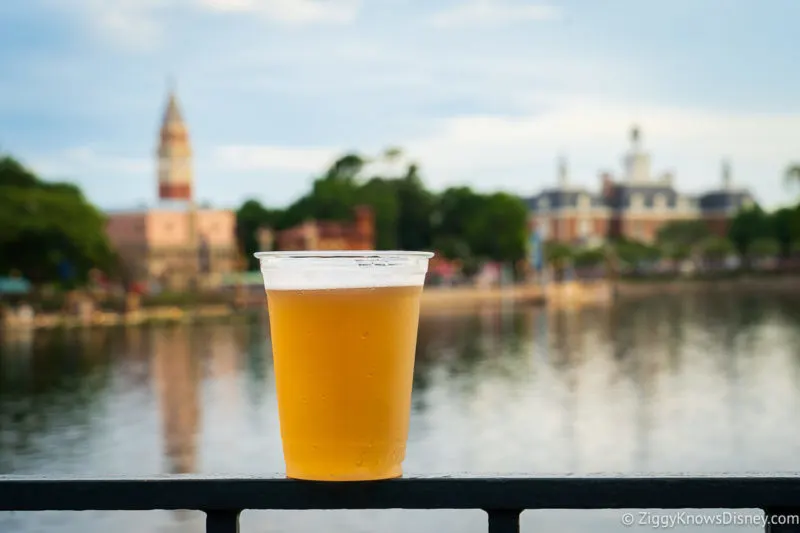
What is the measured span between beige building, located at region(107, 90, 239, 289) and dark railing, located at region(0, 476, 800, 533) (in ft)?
231

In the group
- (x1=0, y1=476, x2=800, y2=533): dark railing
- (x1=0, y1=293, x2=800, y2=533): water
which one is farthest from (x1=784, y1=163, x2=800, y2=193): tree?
(x1=0, y1=476, x2=800, y2=533): dark railing

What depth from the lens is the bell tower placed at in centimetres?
8419

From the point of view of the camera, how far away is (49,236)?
53.7 m

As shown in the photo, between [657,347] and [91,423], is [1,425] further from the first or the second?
[657,347]

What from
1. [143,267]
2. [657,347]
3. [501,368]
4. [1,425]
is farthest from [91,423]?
[143,267]

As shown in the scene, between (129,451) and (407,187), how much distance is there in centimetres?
5015

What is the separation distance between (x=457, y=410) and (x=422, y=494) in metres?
29.6

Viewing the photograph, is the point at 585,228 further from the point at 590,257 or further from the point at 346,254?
the point at 346,254

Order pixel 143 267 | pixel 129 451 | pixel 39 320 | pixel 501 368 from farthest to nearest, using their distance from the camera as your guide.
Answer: pixel 143 267 → pixel 39 320 → pixel 501 368 → pixel 129 451

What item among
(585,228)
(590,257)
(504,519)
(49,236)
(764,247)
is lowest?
(590,257)

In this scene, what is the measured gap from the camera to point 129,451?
25000mm

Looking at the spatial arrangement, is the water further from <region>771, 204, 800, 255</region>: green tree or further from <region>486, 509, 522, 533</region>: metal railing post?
<region>771, 204, 800, 255</region>: green tree

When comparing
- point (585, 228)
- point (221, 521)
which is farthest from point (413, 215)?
point (221, 521)

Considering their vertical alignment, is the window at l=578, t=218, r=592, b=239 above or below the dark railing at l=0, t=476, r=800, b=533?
below
